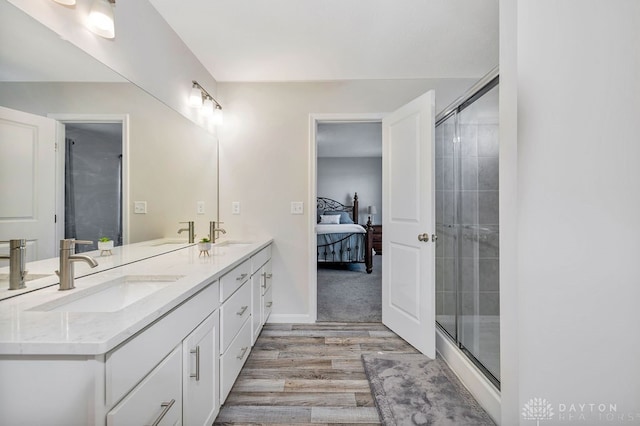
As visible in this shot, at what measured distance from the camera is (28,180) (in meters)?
1.04

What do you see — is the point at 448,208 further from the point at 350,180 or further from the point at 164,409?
the point at 350,180

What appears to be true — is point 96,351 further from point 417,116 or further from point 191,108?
point 417,116

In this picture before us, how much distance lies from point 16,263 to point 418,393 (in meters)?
2.00

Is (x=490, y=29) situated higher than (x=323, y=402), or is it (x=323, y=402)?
(x=490, y=29)

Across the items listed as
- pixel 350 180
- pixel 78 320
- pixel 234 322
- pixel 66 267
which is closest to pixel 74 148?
pixel 66 267

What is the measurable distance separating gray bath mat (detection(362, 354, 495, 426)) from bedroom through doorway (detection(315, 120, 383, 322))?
824mm

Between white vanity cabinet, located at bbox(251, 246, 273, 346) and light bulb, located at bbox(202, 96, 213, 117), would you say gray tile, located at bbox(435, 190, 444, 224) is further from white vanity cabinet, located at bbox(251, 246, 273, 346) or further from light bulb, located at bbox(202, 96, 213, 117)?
light bulb, located at bbox(202, 96, 213, 117)

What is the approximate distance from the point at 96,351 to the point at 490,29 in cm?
269

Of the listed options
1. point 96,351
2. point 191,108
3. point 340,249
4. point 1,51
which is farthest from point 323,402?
point 340,249

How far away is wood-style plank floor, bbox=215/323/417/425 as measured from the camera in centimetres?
160

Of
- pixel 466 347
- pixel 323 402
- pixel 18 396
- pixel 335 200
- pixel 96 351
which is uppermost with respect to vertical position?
pixel 335 200

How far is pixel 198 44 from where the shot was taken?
2.27 metres

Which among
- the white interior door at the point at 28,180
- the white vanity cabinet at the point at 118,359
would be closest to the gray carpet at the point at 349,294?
the white vanity cabinet at the point at 118,359

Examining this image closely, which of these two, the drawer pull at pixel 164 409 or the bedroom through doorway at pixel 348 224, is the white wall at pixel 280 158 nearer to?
the bedroom through doorway at pixel 348 224
